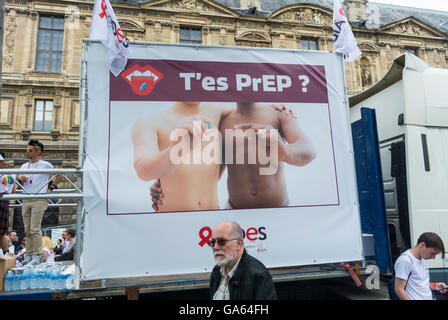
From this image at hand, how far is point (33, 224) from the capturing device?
176 inches

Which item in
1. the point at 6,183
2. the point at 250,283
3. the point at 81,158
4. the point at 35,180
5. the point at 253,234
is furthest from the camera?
the point at 35,180

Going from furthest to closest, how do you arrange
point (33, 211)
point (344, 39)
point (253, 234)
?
point (33, 211) → point (344, 39) → point (253, 234)

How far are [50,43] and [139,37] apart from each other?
18.1ft

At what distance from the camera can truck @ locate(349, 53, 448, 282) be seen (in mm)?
3848

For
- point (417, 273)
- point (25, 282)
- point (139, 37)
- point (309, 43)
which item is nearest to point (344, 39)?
point (417, 273)

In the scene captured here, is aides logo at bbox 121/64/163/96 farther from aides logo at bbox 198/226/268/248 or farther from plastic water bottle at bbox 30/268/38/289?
plastic water bottle at bbox 30/268/38/289

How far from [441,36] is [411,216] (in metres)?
28.3

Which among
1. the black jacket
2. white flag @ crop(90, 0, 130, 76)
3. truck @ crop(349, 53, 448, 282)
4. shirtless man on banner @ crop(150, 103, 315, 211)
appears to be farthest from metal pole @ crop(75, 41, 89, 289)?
truck @ crop(349, 53, 448, 282)

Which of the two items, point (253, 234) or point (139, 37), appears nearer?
point (253, 234)

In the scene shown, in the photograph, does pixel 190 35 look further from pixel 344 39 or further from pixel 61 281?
pixel 61 281

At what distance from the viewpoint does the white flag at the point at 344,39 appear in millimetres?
4387

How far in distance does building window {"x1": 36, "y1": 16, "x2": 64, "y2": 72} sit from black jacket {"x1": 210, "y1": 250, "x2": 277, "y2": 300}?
2088 cm

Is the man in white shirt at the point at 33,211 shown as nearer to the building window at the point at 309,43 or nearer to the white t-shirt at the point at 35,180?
the white t-shirt at the point at 35,180

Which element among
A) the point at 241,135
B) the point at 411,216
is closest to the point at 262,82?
the point at 241,135
